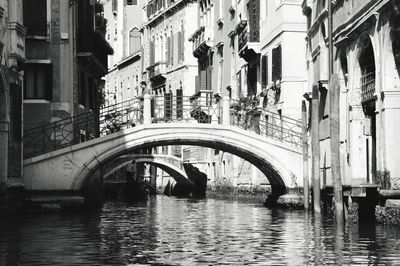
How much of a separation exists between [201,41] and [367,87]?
97.8 feet

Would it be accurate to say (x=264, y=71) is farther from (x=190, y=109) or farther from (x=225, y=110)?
(x=190, y=109)

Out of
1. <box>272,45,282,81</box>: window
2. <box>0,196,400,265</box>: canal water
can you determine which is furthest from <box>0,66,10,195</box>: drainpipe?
<box>272,45,282,81</box>: window

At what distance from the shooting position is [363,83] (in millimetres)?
26141

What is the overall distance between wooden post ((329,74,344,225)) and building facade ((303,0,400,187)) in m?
0.82

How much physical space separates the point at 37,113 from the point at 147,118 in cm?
346

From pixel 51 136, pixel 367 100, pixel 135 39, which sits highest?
pixel 135 39

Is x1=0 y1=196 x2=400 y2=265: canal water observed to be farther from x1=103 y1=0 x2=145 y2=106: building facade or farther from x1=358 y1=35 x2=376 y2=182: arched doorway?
x1=103 y1=0 x2=145 y2=106: building facade

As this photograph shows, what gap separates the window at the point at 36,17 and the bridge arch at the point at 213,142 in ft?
13.0

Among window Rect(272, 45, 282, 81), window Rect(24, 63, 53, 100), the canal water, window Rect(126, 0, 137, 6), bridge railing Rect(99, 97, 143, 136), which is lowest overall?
the canal water

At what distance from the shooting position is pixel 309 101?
3312cm

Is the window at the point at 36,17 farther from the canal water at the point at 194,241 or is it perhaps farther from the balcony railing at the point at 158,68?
the balcony railing at the point at 158,68

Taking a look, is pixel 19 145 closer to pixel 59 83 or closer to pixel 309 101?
pixel 59 83

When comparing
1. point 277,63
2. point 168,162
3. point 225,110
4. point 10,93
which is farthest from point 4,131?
point 168,162

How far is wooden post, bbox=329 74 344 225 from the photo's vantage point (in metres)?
23.2
